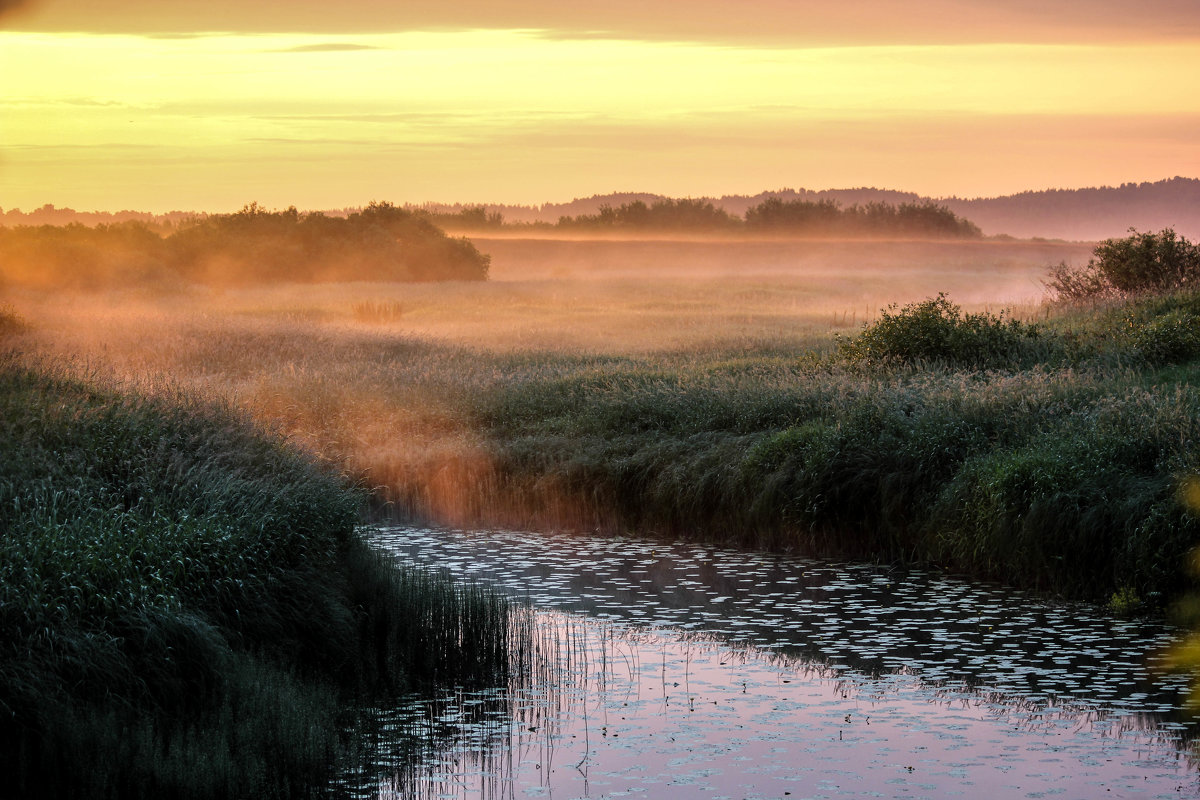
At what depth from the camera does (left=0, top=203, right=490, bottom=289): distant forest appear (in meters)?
76.2

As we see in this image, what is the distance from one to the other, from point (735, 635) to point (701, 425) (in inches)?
317

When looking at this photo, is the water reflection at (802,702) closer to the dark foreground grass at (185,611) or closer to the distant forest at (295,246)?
the dark foreground grass at (185,611)

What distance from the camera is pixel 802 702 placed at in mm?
10500

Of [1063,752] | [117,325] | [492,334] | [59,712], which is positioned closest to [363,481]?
[59,712]

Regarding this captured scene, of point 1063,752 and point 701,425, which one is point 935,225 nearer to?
point 701,425

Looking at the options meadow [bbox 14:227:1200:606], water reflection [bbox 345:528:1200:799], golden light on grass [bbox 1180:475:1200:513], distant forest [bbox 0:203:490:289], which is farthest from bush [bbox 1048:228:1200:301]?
distant forest [bbox 0:203:490:289]

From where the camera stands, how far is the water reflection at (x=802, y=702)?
344 inches

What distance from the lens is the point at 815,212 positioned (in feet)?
327

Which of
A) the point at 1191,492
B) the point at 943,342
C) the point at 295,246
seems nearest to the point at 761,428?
the point at 943,342

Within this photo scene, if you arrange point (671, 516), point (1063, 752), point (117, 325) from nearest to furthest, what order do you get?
point (1063, 752) < point (671, 516) < point (117, 325)

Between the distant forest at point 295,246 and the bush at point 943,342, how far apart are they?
52.5 meters

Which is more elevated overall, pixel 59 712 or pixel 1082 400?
pixel 1082 400

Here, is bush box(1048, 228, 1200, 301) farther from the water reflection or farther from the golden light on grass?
the water reflection

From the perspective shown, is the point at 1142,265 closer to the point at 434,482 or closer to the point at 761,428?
the point at 761,428
